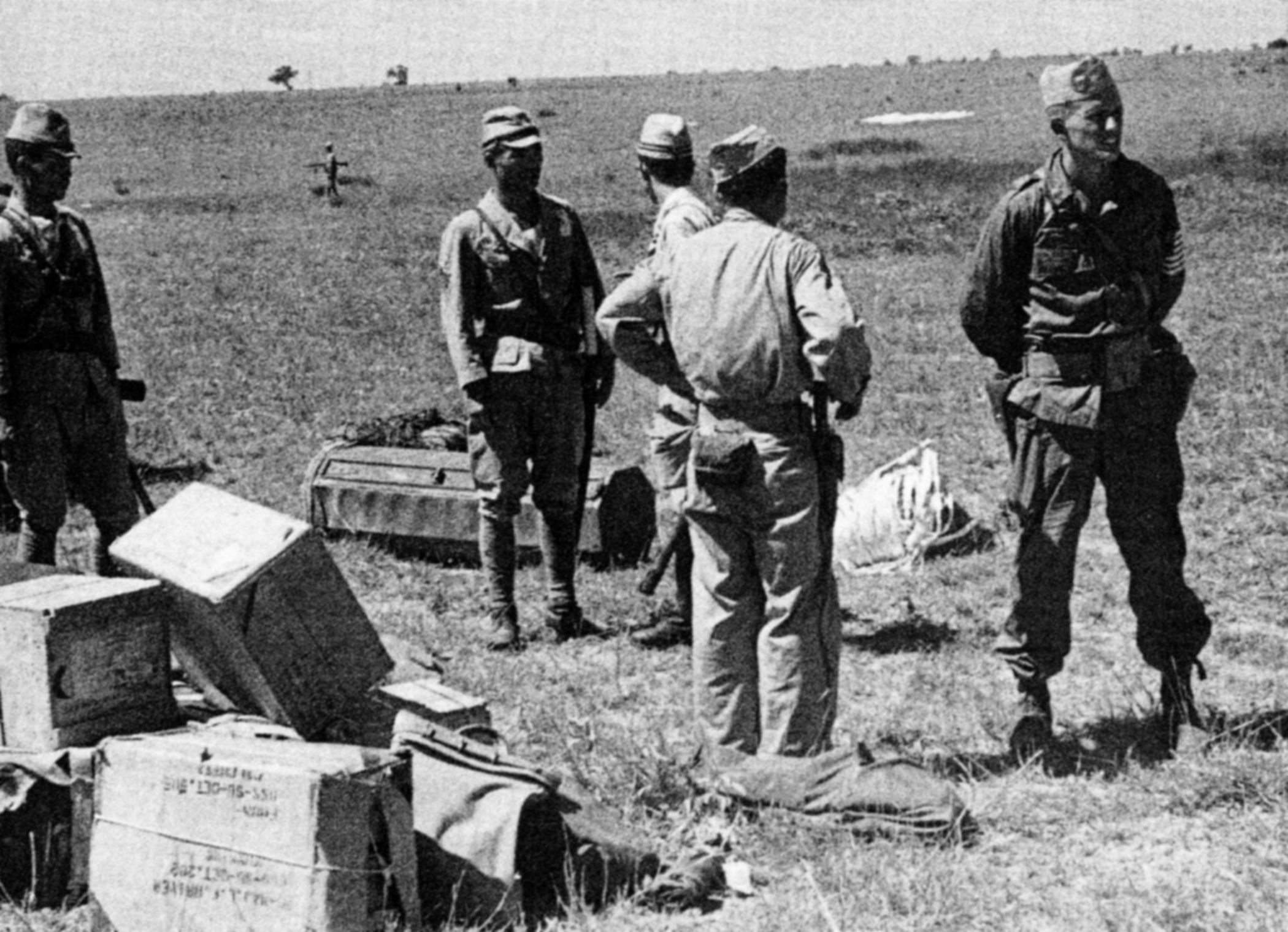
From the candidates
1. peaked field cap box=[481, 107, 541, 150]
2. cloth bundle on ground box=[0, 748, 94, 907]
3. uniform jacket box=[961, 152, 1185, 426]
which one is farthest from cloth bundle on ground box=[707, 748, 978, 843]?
peaked field cap box=[481, 107, 541, 150]

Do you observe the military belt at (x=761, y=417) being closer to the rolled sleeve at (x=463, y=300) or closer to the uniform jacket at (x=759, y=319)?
the uniform jacket at (x=759, y=319)

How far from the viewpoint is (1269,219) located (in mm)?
22000

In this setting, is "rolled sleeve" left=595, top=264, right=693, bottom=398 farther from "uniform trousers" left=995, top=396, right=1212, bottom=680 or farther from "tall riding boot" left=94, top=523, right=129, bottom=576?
"tall riding boot" left=94, top=523, right=129, bottom=576

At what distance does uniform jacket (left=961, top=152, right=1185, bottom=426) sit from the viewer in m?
4.99

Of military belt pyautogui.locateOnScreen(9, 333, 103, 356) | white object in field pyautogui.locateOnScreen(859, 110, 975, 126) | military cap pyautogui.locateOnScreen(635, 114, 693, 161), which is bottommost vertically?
military belt pyautogui.locateOnScreen(9, 333, 103, 356)

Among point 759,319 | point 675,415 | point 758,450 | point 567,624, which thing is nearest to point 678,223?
point 675,415

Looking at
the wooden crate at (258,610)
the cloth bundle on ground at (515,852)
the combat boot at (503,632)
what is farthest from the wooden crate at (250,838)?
the combat boot at (503,632)

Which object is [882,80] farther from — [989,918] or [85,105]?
[989,918]

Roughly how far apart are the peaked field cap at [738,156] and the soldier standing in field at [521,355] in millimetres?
1943

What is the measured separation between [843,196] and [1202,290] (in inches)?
614

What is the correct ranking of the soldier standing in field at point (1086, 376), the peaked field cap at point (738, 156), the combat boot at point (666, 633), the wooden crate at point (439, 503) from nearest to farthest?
1. the peaked field cap at point (738, 156)
2. the soldier standing in field at point (1086, 376)
3. the combat boot at point (666, 633)
4. the wooden crate at point (439, 503)

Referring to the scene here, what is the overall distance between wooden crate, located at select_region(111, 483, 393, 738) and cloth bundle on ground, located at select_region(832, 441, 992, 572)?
137 inches

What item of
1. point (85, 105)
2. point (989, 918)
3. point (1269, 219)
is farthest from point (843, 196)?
point (85, 105)

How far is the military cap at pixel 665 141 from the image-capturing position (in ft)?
20.2
